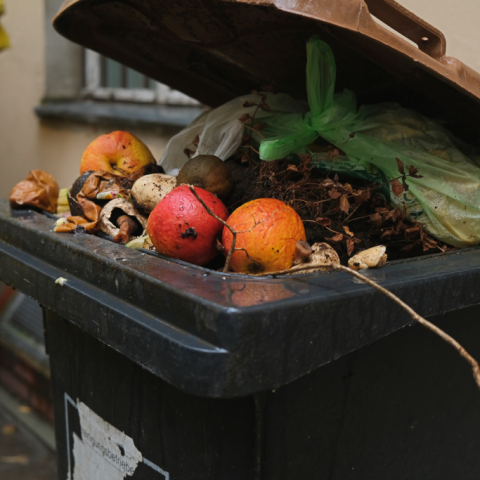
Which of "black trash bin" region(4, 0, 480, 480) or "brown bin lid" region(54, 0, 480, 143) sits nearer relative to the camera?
"black trash bin" region(4, 0, 480, 480)

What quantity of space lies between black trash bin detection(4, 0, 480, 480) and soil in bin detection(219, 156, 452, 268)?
0.45 ft

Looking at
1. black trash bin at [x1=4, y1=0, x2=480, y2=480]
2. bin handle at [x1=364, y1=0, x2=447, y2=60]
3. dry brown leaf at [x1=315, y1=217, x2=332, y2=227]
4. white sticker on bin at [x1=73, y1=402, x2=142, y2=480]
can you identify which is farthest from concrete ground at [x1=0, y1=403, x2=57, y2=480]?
bin handle at [x1=364, y1=0, x2=447, y2=60]

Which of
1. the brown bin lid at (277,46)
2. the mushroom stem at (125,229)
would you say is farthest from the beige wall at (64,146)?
the mushroom stem at (125,229)

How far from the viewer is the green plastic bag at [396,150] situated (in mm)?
1330

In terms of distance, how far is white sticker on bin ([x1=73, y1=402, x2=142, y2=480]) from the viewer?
1312mm

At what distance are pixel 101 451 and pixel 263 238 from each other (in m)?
0.79

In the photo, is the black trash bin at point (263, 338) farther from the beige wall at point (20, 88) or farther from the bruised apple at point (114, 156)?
the beige wall at point (20, 88)

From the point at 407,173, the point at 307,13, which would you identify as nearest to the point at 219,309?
the point at 307,13

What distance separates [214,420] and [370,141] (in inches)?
31.9

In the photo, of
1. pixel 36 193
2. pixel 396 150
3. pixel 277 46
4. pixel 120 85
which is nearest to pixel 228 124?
pixel 277 46

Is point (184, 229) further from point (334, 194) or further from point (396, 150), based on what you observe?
point (396, 150)

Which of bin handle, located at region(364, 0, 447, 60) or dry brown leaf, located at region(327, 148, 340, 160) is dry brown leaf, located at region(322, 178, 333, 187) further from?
bin handle, located at region(364, 0, 447, 60)

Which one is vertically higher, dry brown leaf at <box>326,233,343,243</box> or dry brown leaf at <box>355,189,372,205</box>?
dry brown leaf at <box>355,189,372,205</box>

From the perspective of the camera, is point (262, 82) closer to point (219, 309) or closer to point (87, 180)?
point (87, 180)
